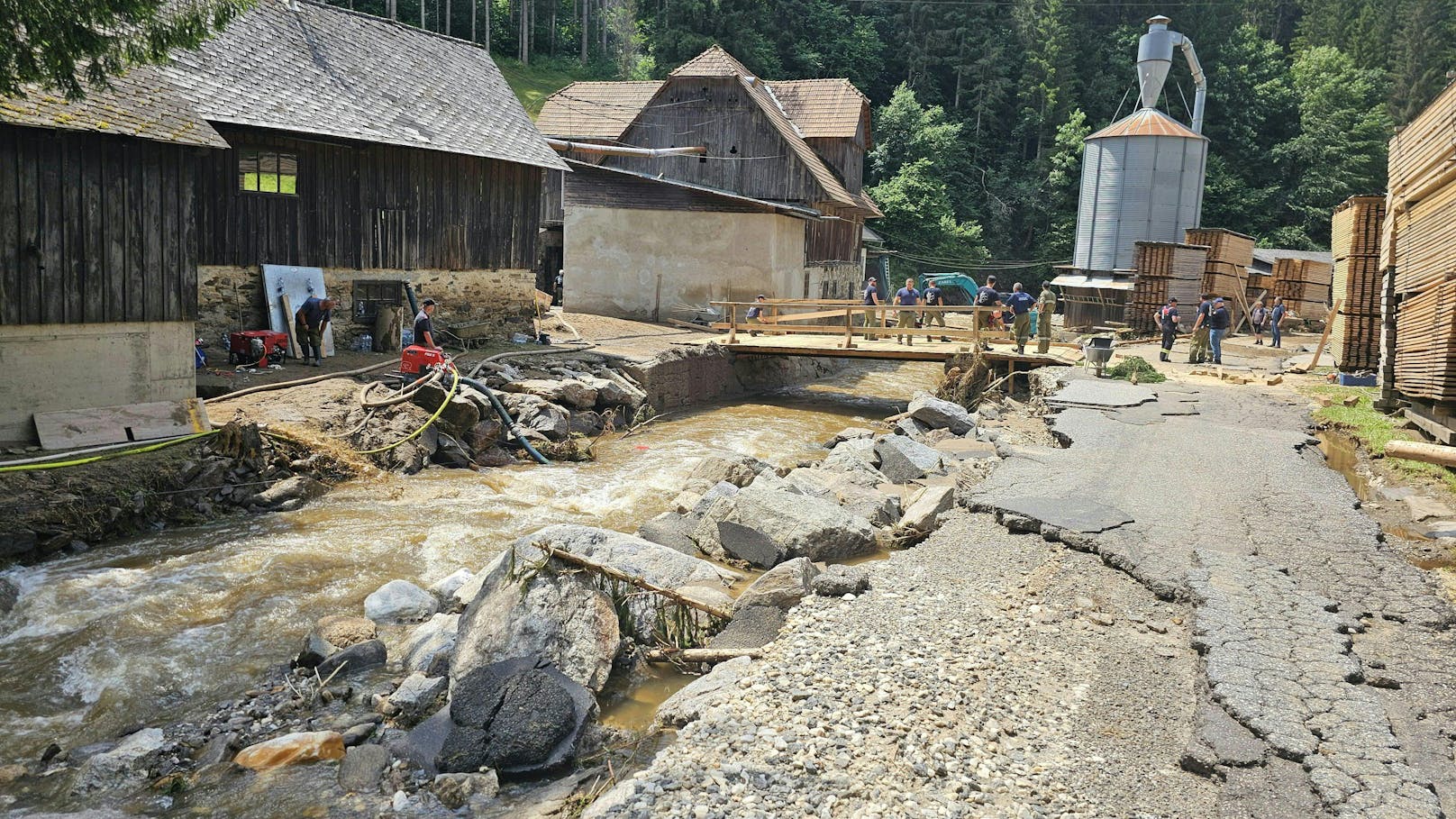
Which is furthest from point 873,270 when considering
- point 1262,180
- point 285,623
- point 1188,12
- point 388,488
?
point 285,623

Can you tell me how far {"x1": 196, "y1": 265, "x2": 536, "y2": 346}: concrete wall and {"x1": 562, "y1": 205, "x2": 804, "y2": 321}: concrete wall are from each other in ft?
21.5

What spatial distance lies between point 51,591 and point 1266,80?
212ft

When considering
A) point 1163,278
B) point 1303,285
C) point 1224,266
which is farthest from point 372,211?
point 1303,285

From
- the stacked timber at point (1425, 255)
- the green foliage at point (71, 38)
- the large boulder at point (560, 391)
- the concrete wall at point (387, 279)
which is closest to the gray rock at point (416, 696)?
the green foliage at point (71, 38)

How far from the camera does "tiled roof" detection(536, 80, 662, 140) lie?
34406 mm

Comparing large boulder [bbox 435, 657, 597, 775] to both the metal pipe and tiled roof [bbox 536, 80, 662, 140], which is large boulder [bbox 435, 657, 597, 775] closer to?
the metal pipe

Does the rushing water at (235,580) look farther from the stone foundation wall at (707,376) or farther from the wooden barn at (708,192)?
the wooden barn at (708,192)

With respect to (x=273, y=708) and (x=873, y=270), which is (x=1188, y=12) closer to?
(x=873, y=270)

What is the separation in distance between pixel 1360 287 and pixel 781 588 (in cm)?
1483

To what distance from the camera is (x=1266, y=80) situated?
56.9 m

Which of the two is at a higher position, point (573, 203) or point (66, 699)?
point (573, 203)

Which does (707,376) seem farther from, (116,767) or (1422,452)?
(116,767)

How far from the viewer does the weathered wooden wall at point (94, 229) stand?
10828 mm

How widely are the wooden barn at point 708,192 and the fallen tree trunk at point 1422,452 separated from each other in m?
20.6
